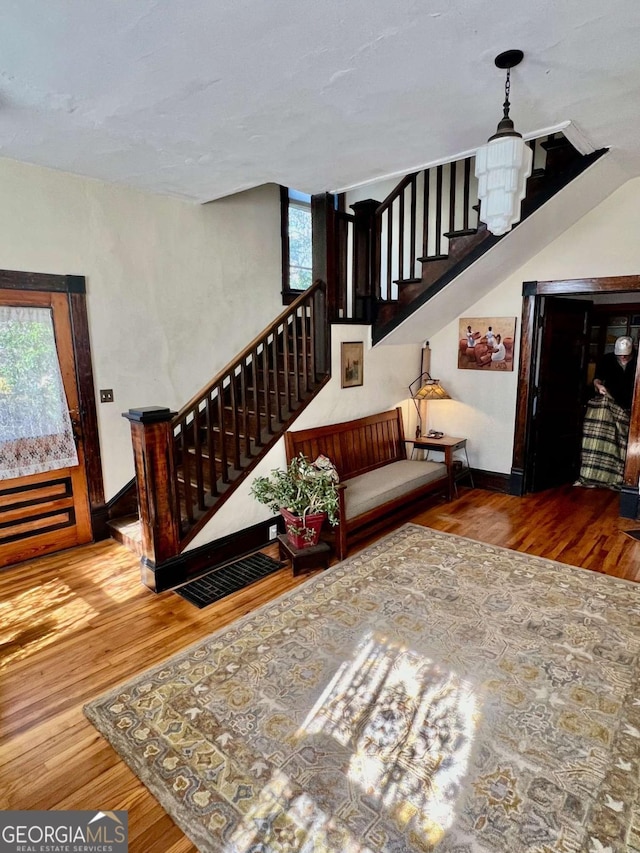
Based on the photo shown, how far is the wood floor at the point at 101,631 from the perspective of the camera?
1.77m

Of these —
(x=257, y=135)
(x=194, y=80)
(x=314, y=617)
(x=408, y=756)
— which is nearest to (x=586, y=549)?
(x=314, y=617)

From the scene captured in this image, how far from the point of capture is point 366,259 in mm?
4414

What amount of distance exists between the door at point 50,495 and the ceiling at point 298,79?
0.98 metres

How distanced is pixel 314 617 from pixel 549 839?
151cm

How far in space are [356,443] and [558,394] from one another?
240 cm

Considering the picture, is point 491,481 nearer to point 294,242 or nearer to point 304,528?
point 304,528

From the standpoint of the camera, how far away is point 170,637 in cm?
268

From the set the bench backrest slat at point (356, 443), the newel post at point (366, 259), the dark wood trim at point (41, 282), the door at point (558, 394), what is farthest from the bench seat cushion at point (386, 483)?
the dark wood trim at point (41, 282)

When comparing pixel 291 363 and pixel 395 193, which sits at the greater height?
pixel 395 193

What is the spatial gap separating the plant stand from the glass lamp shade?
2.34m

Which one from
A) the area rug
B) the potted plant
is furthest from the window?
the area rug

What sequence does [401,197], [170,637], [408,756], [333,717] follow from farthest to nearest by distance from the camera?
1. [401,197]
2. [170,637]
3. [333,717]
4. [408,756]

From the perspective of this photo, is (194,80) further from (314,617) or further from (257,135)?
(314,617)

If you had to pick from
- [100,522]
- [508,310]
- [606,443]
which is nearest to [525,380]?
[508,310]
